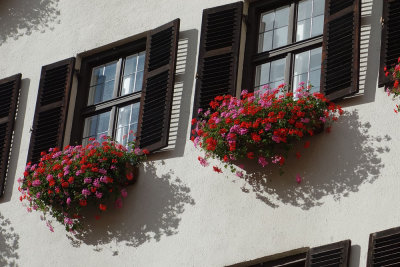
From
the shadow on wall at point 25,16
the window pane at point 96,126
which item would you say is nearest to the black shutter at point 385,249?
the window pane at point 96,126

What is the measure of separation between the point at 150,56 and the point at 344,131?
2486 millimetres

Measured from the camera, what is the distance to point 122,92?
1232 centimetres

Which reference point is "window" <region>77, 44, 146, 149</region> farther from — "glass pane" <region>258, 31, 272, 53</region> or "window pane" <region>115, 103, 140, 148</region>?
"glass pane" <region>258, 31, 272, 53</region>

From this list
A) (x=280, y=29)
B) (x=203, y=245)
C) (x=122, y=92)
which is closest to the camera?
(x=203, y=245)

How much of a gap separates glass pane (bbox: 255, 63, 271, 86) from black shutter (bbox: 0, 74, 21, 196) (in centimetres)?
277

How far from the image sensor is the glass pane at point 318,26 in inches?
437

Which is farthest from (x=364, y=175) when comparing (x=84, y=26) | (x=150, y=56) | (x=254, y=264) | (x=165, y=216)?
(x=84, y=26)

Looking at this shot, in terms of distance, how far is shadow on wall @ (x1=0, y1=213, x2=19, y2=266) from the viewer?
39.0 ft

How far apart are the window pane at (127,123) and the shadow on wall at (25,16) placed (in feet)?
5.08

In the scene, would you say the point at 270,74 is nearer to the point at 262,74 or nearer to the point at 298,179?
the point at 262,74

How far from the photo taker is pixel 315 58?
1098cm

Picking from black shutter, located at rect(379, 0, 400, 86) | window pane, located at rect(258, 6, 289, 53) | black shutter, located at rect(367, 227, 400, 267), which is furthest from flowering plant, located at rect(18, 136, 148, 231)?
black shutter, located at rect(367, 227, 400, 267)

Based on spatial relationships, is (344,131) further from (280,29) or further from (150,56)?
(150,56)

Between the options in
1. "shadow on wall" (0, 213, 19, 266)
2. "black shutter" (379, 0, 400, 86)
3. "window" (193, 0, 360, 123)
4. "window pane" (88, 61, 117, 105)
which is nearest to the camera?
"black shutter" (379, 0, 400, 86)
